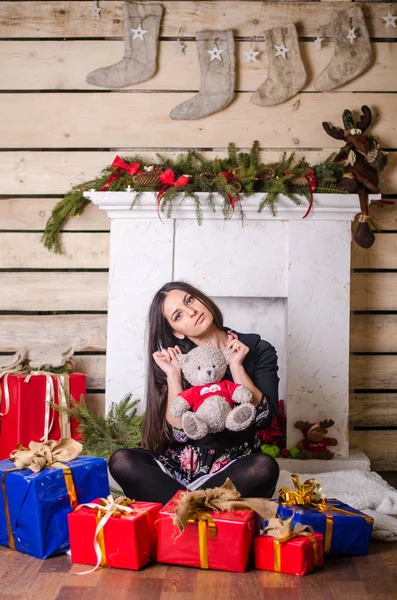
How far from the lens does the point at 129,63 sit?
3.44 metres

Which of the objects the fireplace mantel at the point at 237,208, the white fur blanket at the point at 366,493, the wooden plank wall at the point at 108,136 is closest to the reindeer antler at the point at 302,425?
the white fur blanket at the point at 366,493

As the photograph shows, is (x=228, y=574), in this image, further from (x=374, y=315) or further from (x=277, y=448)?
(x=374, y=315)

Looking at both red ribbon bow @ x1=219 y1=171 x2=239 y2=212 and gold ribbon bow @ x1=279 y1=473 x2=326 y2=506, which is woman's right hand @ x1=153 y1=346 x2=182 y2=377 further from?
red ribbon bow @ x1=219 y1=171 x2=239 y2=212

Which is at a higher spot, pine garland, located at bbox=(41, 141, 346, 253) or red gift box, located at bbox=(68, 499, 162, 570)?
pine garland, located at bbox=(41, 141, 346, 253)

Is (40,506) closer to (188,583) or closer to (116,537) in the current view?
(116,537)

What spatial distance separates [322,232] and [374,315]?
55cm

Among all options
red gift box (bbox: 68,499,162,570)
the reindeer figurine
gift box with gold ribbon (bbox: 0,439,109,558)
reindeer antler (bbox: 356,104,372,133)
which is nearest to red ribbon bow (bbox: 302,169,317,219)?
the reindeer figurine

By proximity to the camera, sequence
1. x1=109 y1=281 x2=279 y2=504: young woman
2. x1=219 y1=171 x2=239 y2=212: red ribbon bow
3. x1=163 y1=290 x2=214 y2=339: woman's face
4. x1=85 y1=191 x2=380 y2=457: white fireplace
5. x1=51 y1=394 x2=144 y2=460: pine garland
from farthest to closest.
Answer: x1=85 y1=191 x2=380 y2=457: white fireplace < x1=219 y1=171 x2=239 y2=212: red ribbon bow < x1=51 y1=394 x2=144 y2=460: pine garland < x1=163 y1=290 x2=214 y2=339: woman's face < x1=109 y1=281 x2=279 y2=504: young woman

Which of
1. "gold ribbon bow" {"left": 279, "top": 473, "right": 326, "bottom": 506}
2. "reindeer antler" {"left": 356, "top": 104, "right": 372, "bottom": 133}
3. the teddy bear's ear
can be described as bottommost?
"gold ribbon bow" {"left": 279, "top": 473, "right": 326, "bottom": 506}

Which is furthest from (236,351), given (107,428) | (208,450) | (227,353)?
(107,428)

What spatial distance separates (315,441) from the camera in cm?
316

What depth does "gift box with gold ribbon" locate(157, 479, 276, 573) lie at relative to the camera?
1928mm

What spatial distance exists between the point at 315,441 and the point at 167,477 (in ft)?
3.49

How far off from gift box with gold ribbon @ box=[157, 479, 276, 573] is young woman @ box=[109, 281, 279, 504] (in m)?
0.25
